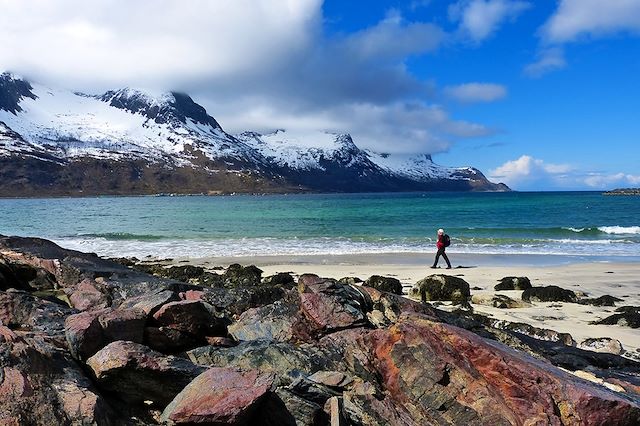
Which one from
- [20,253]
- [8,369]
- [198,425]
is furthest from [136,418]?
[20,253]

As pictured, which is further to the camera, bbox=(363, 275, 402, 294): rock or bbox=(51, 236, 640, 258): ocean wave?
bbox=(51, 236, 640, 258): ocean wave

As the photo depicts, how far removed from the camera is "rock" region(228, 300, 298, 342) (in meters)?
8.82

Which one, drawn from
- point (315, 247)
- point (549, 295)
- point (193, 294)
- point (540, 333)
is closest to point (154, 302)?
point (193, 294)

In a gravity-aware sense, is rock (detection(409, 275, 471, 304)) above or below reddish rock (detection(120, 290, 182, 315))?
below

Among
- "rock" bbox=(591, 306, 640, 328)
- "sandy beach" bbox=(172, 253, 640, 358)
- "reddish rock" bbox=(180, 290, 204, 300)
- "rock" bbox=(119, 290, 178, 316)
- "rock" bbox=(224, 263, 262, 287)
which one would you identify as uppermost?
"rock" bbox=(119, 290, 178, 316)

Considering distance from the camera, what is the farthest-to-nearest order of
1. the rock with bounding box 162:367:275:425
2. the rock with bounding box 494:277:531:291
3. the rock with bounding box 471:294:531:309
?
the rock with bounding box 494:277:531:291
the rock with bounding box 471:294:531:309
the rock with bounding box 162:367:275:425

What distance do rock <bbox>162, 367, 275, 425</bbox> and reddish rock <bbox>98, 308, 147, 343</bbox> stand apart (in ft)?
6.80

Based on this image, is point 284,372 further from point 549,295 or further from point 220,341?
point 549,295

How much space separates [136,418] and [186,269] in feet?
55.9

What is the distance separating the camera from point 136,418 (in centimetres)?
558

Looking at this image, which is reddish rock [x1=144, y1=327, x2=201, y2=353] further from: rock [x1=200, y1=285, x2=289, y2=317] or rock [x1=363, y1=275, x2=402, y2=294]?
rock [x1=363, y1=275, x2=402, y2=294]

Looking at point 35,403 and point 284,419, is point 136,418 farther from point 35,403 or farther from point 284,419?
point 284,419

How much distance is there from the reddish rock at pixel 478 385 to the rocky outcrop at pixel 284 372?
1 centimetres

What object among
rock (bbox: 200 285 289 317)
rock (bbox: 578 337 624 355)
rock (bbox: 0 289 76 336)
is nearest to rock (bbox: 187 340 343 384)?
rock (bbox: 0 289 76 336)
